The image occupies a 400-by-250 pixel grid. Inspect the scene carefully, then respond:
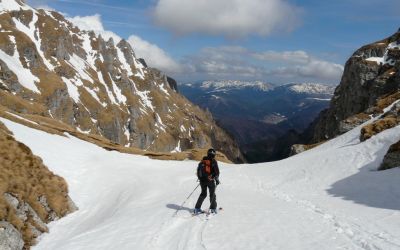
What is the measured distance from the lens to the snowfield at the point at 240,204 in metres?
18.0

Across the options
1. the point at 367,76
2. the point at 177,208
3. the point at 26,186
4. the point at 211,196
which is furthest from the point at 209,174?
the point at 367,76

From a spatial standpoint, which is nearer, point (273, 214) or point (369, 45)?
point (273, 214)

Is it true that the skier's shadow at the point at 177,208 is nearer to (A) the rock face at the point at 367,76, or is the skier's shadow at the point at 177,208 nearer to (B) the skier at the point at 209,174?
(B) the skier at the point at 209,174

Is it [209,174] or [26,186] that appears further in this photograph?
[26,186]

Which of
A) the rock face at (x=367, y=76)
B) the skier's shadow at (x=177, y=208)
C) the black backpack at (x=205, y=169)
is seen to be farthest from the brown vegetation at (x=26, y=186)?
the rock face at (x=367, y=76)

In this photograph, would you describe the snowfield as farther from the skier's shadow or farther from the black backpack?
the black backpack

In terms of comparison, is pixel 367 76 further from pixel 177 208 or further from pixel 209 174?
pixel 209 174

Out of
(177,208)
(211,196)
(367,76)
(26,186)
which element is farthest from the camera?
(367,76)

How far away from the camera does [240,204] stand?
26.5 metres

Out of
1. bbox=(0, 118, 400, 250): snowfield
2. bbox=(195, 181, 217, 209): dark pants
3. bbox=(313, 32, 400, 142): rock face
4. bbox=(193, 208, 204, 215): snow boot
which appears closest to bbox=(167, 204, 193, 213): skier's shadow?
bbox=(0, 118, 400, 250): snowfield

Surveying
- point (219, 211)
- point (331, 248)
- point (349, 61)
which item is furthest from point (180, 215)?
point (349, 61)

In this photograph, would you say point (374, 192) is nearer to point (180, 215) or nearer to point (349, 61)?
point (180, 215)

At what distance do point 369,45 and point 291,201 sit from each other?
5330 inches

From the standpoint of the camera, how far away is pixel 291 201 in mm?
26812
